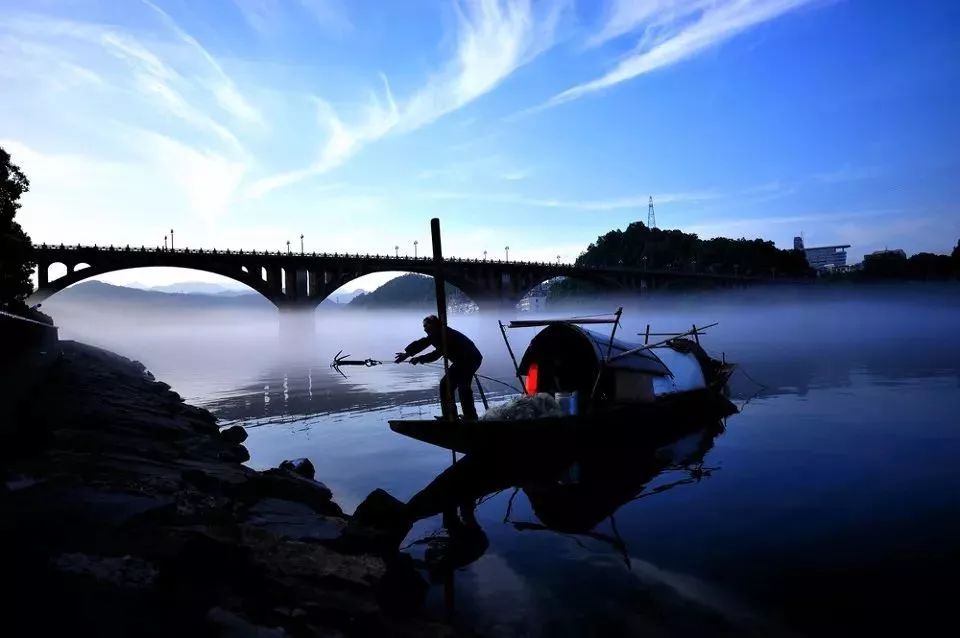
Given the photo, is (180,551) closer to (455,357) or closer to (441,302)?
(455,357)

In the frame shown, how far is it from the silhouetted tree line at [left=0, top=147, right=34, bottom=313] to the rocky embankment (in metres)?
27.9

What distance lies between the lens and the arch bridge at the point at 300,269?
74688 millimetres

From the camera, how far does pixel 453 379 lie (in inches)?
559

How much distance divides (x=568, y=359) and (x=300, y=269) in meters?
80.7

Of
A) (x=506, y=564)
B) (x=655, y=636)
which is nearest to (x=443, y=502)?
(x=506, y=564)

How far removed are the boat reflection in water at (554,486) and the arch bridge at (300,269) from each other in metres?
42.8

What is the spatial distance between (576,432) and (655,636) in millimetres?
7221

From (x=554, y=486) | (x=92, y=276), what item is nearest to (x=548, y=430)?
(x=554, y=486)

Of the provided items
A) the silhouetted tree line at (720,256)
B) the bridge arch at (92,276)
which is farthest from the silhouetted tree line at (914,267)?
the bridge arch at (92,276)

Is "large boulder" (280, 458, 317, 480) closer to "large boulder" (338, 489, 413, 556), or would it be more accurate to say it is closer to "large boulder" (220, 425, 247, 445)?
"large boulder" (338, 489, 413, 556)

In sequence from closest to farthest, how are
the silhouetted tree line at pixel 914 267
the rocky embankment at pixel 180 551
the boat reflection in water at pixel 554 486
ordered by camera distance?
the rocky embankment at pixel 180 551, the boat reflection in water at pixel 554 486, the silhouetted tree line at pixel 914 267

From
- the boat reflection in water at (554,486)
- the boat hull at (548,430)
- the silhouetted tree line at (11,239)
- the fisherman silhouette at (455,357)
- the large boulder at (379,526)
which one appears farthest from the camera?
the silhouetted tree line at (11,239)

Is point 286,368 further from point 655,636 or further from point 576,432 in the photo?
point 655,636

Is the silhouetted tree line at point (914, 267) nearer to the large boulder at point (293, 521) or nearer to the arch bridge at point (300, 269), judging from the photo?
the arch bridge at point (300, 269)
